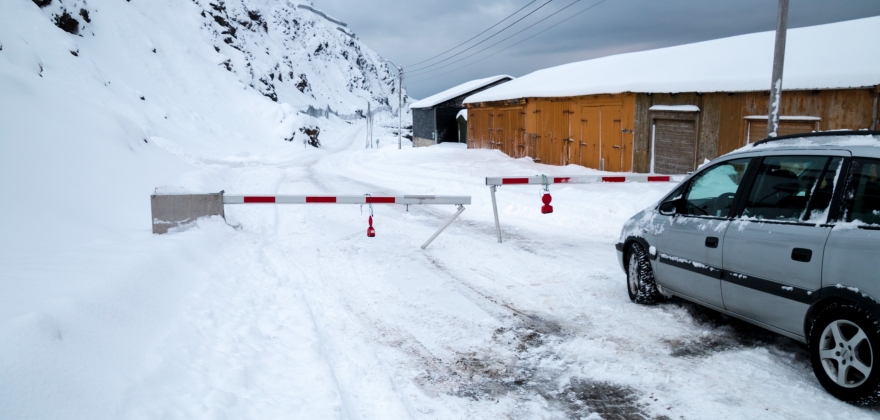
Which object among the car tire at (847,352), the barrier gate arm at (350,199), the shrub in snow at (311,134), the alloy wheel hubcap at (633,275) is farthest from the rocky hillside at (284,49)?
the car tire at (847,352)

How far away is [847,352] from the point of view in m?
3.78

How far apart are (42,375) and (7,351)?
Result: 25 cm

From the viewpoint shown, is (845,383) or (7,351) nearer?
(7,351)

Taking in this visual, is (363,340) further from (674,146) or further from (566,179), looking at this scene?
(674,146)

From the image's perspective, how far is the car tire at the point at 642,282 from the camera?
603 cm

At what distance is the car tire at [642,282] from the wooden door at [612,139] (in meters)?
14.6

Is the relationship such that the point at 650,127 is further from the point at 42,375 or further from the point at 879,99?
the point at 42,375

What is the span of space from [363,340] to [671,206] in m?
3.43

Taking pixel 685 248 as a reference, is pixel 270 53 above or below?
Answer: above

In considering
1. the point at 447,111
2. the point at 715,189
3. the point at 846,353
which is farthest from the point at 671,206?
the point at 447,111

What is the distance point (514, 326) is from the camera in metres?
5.56

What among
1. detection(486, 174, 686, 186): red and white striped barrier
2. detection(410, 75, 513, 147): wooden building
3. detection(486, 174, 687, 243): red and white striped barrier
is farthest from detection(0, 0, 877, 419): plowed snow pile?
detection(410, 75, 513, 147): wooden building

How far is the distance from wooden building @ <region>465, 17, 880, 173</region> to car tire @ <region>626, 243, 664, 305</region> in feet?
34.4

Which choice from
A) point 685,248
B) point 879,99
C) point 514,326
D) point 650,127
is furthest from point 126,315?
point 650,127
